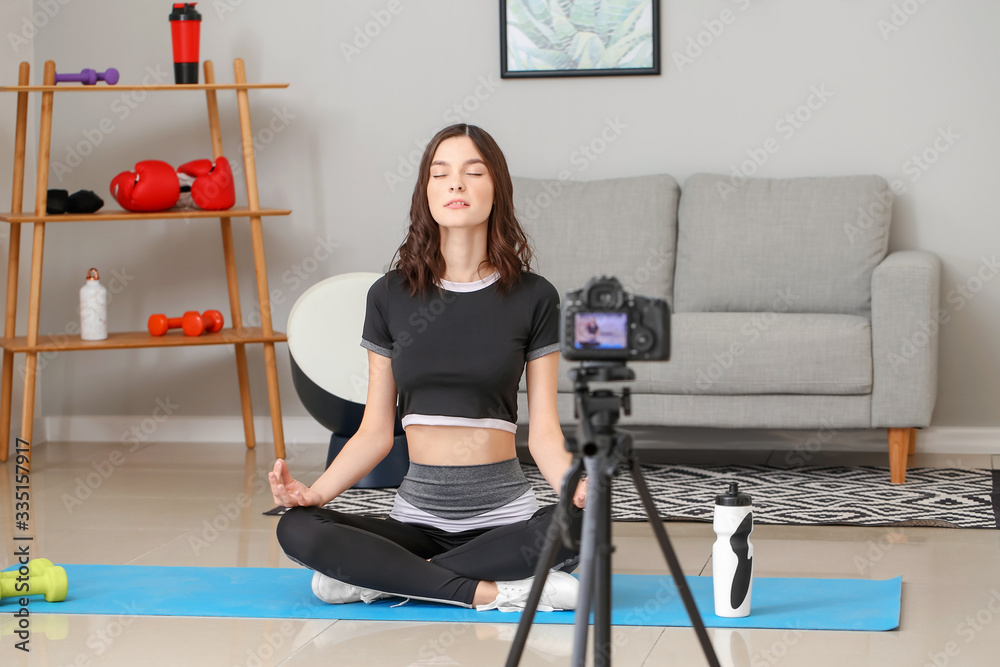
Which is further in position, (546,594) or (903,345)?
(903,345)

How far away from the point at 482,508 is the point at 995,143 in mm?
2563

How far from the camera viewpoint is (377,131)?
13.6 feet

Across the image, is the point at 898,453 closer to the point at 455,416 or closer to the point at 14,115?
the point at 455,416

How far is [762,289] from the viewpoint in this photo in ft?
11.9

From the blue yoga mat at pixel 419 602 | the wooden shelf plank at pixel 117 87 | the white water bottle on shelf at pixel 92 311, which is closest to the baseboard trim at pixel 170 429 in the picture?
the white water bottle on shelf at pixel 92 311

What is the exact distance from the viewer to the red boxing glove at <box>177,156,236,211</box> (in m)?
3.77

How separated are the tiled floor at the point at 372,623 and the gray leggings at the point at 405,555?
82 mm

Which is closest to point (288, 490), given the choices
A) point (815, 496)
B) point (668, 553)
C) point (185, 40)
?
point (668, 553)

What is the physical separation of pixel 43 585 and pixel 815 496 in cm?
198

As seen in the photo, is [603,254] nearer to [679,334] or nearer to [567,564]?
[679,334]

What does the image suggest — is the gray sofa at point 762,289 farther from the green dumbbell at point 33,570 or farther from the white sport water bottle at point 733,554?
the green dumbbell at point 33,570

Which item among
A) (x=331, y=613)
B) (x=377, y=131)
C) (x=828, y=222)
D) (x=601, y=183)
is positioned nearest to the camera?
(x=331, y=613)

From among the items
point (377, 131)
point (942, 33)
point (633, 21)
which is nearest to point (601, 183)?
point (633, 21)

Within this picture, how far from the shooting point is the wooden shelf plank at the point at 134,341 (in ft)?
12.0
